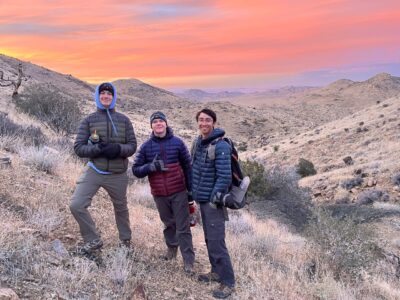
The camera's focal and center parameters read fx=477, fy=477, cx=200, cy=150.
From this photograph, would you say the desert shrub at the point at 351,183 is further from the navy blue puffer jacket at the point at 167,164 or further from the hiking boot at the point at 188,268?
the navy blue puffer jacket at the point at 167,164

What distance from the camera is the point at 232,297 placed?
5434mm

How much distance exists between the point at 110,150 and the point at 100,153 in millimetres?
112

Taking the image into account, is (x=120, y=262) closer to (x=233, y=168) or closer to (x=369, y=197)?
(x=233, y=168)

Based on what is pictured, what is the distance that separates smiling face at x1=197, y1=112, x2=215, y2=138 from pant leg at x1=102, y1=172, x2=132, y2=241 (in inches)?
41.6

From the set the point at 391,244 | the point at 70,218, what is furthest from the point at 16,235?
the point at 391,244

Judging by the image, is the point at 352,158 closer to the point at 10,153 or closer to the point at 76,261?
the point at 10,153

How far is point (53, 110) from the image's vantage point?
1936 centimetres

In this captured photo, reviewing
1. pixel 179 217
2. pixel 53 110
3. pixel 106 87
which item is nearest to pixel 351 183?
pixel 53 110

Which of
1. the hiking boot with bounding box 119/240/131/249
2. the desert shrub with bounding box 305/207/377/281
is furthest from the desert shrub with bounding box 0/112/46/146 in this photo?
the desert shrub with bounding box 305/207/377/281

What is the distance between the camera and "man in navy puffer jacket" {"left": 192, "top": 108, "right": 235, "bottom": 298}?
205 inches

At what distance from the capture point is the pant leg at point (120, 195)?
17.8 feet

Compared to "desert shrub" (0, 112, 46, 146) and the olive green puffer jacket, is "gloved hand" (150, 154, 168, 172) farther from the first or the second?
"desert shrub" (0, 112, 46, 146)

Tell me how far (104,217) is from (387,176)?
55.5 ft

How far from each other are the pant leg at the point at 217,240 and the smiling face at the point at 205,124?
82 centimetres
